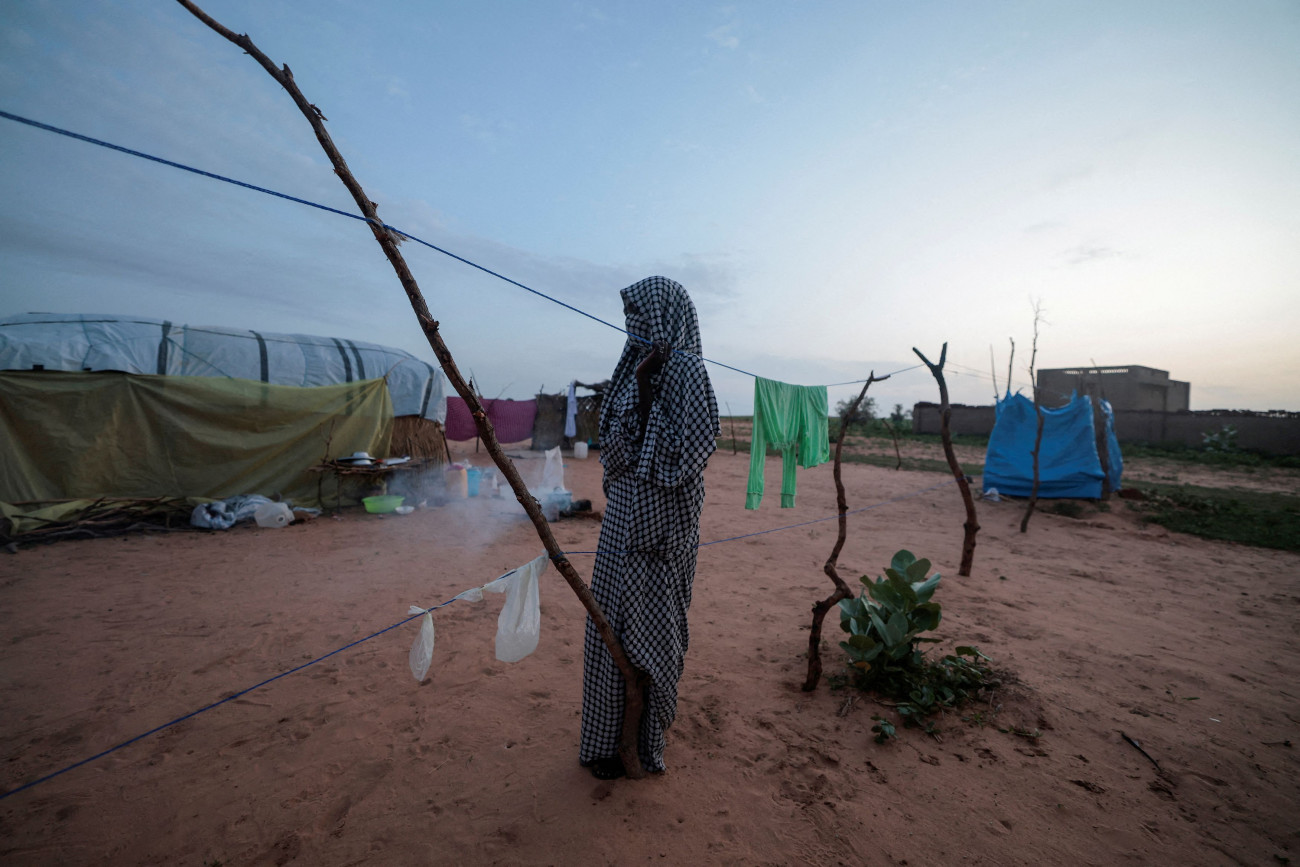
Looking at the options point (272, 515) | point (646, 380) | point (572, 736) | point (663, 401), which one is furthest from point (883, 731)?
point (272, 515)

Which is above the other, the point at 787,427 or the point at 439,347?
the point at 439,347

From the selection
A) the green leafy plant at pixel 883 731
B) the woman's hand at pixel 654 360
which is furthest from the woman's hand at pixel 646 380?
the green leafy plant at pixel 883 731

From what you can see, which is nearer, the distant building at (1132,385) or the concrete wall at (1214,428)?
the concrete wall at (1214,428)

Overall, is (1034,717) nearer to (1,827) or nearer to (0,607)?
(1,827)

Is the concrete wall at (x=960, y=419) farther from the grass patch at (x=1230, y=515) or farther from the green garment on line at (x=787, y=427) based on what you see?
the green garment on line at (x=787, y=427)

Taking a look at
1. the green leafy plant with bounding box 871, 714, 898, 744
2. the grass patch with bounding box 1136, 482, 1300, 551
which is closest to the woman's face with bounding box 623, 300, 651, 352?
the green leafy plant with bounding box 871, 714, 898, 744

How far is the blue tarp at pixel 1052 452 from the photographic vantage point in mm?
8891

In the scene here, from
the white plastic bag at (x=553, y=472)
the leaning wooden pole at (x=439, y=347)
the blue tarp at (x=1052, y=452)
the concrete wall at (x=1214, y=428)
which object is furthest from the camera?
the concrete wall at (x=1214, y=428)

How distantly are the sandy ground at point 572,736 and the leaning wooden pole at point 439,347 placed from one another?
47cm

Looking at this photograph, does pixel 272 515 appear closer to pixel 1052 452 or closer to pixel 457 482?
pixel 457 482

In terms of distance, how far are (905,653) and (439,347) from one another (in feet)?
10.0

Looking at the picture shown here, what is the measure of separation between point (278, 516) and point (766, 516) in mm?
6870

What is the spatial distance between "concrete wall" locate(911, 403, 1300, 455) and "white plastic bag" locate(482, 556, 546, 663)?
48.4ft

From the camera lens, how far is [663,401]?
88.0 inches
